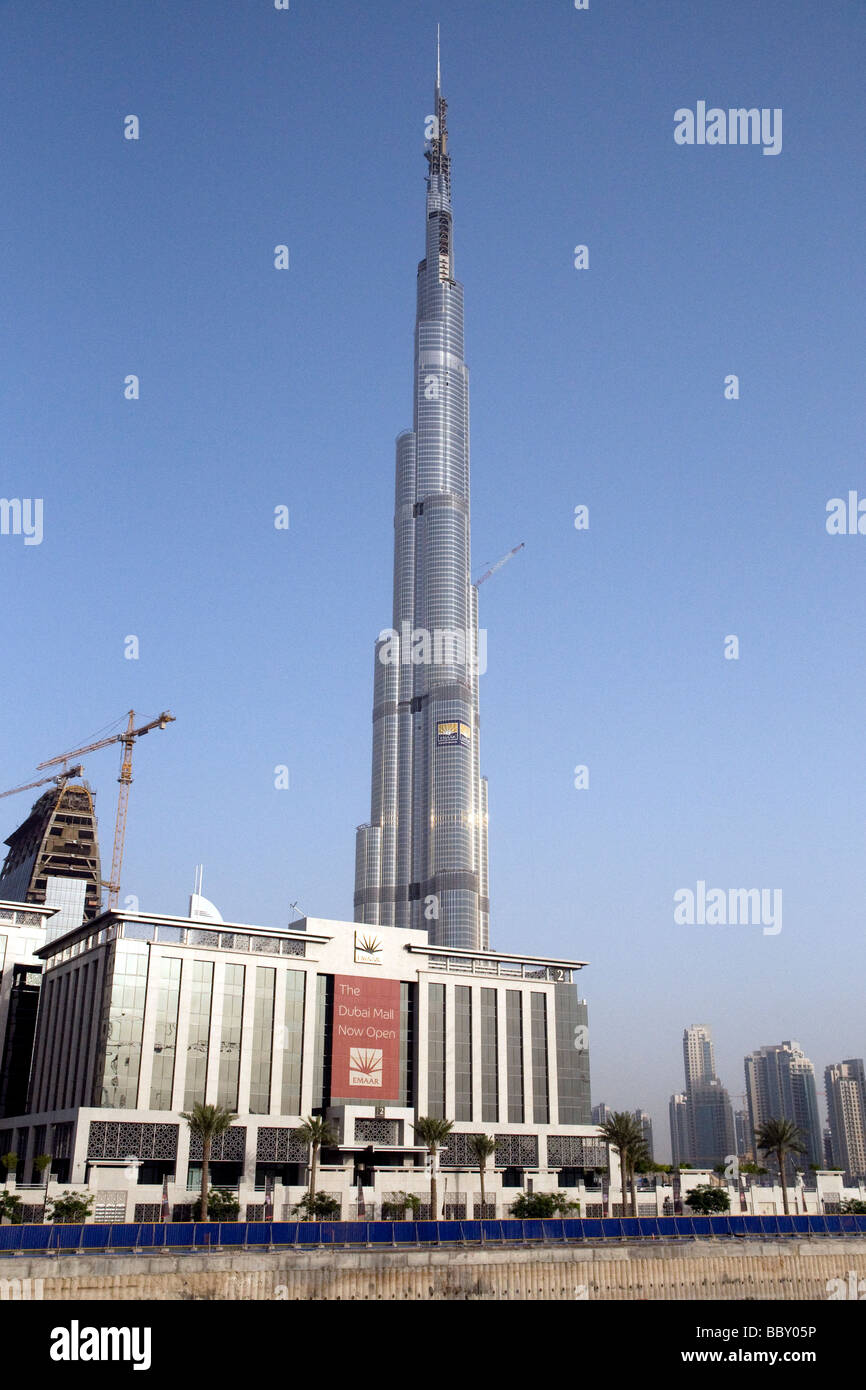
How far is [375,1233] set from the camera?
229ft

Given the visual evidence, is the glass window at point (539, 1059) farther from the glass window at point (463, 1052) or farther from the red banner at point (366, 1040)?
the red banner at point (366, 1040)

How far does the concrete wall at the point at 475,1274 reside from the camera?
58.2 meters

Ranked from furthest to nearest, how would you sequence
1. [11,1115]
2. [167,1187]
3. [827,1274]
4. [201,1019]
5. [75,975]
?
[11,1115] → [75,975] → [201,1019] → [167,1187] → [827,1274]

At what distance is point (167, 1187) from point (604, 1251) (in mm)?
47370

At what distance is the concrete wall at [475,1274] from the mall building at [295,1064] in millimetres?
39788

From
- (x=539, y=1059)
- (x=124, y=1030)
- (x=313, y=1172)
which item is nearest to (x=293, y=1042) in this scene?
(x=124, y=1030)

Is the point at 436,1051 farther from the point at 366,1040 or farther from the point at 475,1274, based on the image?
the point at 475,1274

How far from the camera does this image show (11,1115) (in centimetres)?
14062

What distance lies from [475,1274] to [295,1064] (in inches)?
2254
